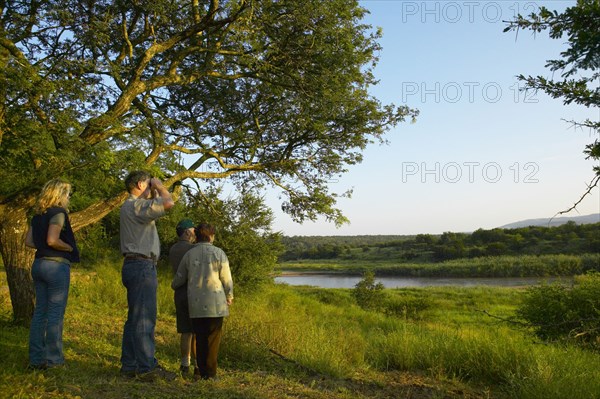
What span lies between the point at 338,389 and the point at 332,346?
1.83 meters

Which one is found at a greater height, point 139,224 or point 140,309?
point 139,224

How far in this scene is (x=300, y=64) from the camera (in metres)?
10.4

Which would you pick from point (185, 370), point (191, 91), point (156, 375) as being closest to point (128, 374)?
point (156, 375)

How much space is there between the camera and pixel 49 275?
4863 millimetres

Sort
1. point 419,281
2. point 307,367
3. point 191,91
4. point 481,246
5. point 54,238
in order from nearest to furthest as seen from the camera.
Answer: point 54,238 → point 307,367 → point 191,91 → point 419,281 → point 481,246

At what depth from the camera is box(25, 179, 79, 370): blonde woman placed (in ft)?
15.9

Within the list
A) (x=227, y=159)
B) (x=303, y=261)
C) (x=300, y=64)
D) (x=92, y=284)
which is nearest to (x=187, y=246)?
(x=300, y=64)

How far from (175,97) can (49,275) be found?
835 cm

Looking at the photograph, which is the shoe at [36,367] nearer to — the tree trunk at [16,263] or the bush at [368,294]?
the tree trunk at [16,263]

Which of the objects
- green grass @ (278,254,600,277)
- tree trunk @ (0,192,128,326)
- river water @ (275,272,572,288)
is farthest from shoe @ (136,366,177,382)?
green grass @ (278,254,600,277)

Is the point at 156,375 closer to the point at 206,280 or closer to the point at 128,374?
the point at 128,374

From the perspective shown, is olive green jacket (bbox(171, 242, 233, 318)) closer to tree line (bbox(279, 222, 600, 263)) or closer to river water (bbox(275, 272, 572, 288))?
river water (bbox(275, 272, 572, 288))

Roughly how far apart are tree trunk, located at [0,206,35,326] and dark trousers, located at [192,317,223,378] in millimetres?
3859

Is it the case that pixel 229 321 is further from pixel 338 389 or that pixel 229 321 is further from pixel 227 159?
pixel 227 159
